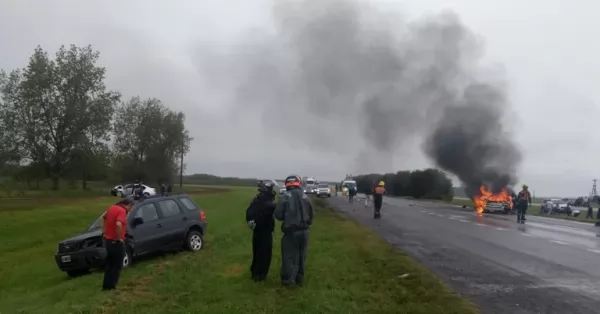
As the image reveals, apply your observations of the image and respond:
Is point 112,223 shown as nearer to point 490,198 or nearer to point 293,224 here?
point 293,224

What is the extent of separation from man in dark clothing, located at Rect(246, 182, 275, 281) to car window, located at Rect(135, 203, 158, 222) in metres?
4.85

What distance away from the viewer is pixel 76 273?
12.8 metres

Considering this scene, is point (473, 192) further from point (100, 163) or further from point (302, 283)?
point (302, 283)

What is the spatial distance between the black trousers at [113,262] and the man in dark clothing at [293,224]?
116 inches

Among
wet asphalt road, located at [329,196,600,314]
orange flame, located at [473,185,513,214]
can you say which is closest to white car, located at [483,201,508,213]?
orange flame, located at [473,185,513,214]

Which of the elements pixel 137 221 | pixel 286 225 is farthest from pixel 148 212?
pixel 286 225

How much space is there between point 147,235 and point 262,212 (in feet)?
16.9

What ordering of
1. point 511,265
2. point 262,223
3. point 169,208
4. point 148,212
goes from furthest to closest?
point 169,208 < point 148,212 < point 511,265 < point 262,223

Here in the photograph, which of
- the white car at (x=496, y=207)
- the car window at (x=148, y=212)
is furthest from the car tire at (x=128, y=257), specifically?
the white car at (x=496, y=207)

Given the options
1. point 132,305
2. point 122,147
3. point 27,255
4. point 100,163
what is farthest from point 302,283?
point 122,147

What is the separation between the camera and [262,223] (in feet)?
30.1

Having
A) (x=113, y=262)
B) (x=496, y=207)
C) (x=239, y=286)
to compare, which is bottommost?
(x=239, y=286)

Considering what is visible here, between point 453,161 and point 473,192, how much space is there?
3873 mm

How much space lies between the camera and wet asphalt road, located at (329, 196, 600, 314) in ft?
26.8
